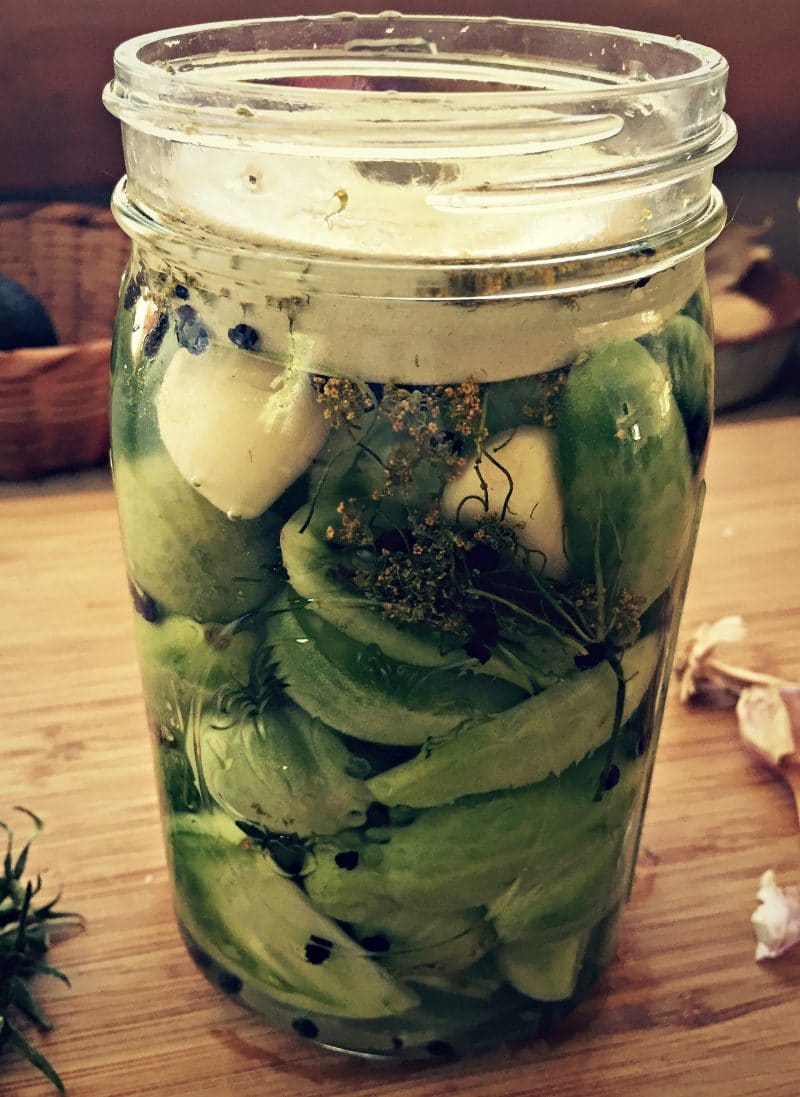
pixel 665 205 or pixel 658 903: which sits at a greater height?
pixel 665 205

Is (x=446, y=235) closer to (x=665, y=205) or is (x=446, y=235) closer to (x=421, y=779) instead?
(x=665, y=205)

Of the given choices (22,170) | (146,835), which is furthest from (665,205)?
(22,170)

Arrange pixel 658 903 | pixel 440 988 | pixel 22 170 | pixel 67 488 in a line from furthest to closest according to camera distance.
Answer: pixel 22 170 → pixel 67 488 → pixel 658 903 → pixel 440 988

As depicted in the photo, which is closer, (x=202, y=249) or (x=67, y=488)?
(x=202, y=249)

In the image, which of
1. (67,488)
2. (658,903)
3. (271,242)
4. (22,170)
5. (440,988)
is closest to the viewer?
(271,242)

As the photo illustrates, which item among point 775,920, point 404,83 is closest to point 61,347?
point 404,83

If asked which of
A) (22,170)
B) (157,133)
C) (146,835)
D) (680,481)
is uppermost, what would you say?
(157,133)
